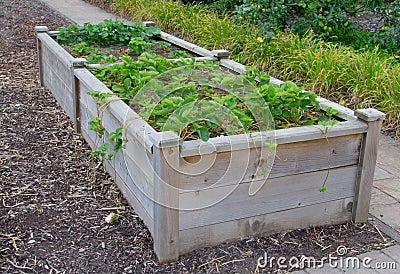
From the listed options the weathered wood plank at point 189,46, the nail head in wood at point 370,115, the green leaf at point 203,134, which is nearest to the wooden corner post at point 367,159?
the nail head in wood at point 370,115

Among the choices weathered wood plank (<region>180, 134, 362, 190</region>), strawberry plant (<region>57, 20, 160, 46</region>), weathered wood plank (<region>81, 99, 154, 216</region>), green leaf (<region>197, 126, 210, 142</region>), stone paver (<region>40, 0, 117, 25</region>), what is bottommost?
stone paver (<region>40, 0, 117, 25</region>)

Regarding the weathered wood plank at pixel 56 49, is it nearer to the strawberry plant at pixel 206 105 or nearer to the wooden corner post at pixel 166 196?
the strawberry plant at pixel 206 105

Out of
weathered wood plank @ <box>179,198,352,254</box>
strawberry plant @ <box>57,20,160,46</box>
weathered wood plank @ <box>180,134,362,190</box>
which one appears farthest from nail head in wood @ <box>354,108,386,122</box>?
strawberry plant @ <box>57,20,160,46</box>

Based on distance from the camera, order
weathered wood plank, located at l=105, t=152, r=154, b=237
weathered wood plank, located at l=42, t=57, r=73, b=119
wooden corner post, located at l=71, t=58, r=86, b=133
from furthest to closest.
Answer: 1. weathered wood plank, located at l=42, t=57, r=73, b=119
2. wooden corner post, located at l=71, t=58, r=86, b=133
3. weathered wood plank, located at l=105, t=152, r=154, b=237

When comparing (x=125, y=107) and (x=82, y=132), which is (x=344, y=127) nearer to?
(x=125, y=107)

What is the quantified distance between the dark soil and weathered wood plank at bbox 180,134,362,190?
14.9 inches

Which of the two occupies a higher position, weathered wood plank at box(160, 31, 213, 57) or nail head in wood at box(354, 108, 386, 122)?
nail head in wood at box(354, 108, 386, 122)

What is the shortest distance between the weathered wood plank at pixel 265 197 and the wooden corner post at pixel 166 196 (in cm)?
6

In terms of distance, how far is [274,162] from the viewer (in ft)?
9.56

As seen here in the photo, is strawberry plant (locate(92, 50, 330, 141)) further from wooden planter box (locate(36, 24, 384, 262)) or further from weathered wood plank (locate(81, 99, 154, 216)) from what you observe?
weathered wood plank (locate(81, 99, 154, 216))

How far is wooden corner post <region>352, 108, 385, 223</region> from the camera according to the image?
307 centimetres

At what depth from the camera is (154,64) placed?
405 centimetres

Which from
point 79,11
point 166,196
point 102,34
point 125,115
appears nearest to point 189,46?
point 102,34

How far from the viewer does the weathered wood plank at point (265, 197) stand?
2805mm
